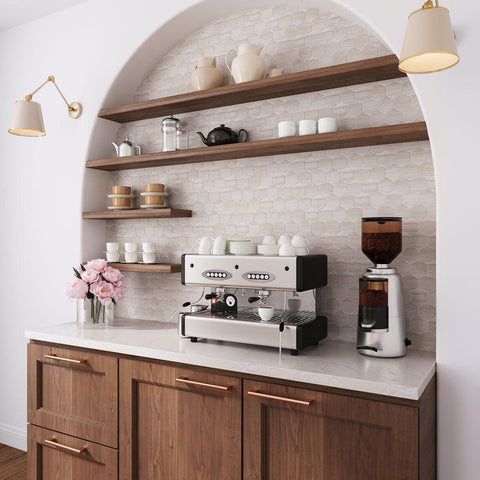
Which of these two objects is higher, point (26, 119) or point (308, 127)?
point (26, 119)

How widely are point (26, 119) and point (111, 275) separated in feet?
3.19

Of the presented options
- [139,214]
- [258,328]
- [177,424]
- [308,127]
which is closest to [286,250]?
[258,328]

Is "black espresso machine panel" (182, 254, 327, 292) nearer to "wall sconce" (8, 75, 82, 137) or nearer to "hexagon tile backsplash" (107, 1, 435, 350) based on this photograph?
"hexagon tile backsplash" (107, 1, 435, 350)

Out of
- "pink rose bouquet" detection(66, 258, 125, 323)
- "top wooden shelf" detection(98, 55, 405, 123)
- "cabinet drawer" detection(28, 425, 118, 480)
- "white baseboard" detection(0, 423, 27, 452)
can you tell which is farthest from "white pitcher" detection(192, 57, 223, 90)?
"white baseboard" detection(0, 423, 27, 452)

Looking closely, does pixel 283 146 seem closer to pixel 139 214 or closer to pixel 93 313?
pixel 139 214

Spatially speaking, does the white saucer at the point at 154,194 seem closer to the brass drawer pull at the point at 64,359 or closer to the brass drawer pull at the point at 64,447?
the brass drawer pull at the point at 64,359

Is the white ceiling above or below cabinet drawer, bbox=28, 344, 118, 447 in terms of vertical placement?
above

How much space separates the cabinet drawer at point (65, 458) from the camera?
200 cm

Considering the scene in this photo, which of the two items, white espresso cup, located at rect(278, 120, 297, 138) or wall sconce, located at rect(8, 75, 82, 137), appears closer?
white espresso cup, located at rect(278, 120, 297, 138)

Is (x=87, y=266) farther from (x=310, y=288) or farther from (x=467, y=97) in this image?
(x=467, y=97)

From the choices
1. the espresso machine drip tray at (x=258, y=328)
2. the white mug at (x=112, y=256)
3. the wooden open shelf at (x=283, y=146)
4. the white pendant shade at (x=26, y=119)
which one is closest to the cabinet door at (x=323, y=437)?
the espresso machine drip tray at (x=258, y=328)

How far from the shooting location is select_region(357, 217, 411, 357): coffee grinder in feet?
5.63

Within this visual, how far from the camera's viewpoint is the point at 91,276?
2.39 meters

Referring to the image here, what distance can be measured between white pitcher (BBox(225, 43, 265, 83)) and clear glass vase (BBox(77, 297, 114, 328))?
1383mm
